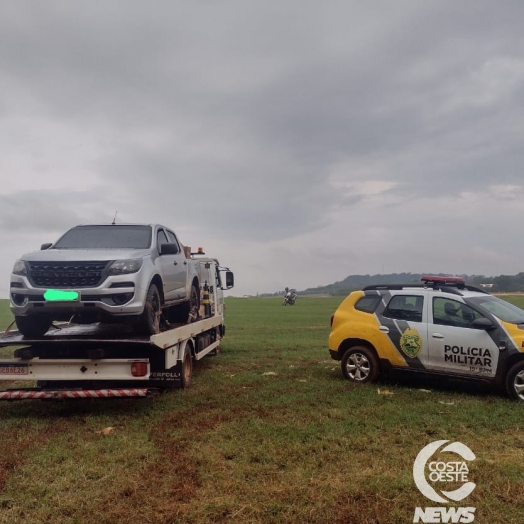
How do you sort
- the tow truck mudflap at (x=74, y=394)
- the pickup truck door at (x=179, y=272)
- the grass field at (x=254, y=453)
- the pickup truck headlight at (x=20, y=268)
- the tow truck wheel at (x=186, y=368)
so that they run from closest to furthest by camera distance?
the grass field at (x=254, y=453) → the tow truck mudflap at (x=74, y=394) → the pickup truck headlight at (x=20, y=268) → the tow truck wheel at (x=186, y=368) → the pickup truck door at (x=179, y=272)

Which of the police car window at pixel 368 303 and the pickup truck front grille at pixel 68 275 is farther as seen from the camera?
the police car window at pixel 368 303

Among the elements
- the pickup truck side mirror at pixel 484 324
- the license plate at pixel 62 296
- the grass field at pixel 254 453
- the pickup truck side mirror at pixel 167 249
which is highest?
the pickup truck side mirror at pixel 167 249

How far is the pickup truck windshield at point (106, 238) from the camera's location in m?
8.30

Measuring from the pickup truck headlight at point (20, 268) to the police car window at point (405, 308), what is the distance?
221 inches

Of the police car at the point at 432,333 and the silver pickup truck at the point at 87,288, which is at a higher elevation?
the silver pickup truck at the point at 87,288

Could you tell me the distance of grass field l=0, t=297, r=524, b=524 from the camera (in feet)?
13.6

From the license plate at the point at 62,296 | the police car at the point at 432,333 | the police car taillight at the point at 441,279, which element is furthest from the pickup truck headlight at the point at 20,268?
the police car taillight at the point at 441,279

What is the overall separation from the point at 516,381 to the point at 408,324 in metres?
1.76

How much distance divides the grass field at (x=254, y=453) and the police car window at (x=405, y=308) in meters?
1.16

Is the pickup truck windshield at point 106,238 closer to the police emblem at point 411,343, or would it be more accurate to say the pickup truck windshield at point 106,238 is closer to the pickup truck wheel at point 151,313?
the pickup truck wheel at point 151,313

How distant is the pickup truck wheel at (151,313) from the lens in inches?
288

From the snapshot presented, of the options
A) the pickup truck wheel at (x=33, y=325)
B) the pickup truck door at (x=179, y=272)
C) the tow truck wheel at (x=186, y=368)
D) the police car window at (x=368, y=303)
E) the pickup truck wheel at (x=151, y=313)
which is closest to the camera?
the pickup truck wheel at (x=151, y=313)

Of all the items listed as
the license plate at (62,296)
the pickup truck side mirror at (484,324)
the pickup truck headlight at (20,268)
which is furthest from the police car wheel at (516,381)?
the pickup truck headlight at (20,268)

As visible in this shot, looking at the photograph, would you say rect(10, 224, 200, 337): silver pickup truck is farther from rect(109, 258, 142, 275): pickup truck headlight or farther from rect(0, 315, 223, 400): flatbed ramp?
rect(0, 315, 223, 400): flatbed ramp
